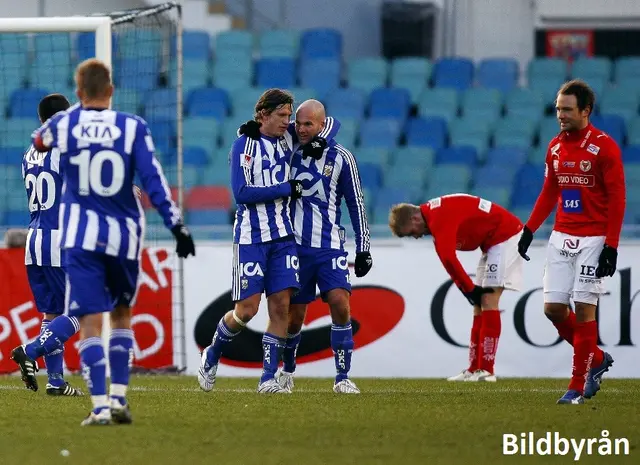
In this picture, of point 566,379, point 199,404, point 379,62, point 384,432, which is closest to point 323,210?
point 199,404

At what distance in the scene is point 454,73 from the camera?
58.5 ft

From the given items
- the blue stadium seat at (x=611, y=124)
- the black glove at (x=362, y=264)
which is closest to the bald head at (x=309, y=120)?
the black glove at (x=362, y=264)

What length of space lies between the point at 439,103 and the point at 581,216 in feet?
32.1

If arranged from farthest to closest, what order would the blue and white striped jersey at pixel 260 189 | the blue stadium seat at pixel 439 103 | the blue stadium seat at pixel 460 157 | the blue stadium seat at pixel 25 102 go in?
the blue stadium seat at pixel 439 103, the blue stadium seat at pixel 25 102, the blue stadium seat at pixel 460 157, the blue and white striped jersey at pixel 260 189

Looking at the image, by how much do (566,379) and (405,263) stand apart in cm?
182

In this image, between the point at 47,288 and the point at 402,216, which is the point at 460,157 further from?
the point at 47,288

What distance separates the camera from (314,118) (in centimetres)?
832

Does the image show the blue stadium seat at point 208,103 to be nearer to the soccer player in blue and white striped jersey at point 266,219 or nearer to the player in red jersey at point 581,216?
the soccer player in blue and white striped jersey at point 266,219

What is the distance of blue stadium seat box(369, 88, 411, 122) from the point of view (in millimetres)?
17234

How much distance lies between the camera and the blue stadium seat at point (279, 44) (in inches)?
712

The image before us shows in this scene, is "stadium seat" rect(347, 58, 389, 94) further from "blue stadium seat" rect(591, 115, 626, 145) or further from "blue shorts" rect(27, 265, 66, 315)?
"blue shorts" rect(27, 265, 66, 315)

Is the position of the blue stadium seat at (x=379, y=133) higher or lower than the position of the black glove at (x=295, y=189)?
lower

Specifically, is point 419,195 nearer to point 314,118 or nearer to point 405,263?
point 405,263

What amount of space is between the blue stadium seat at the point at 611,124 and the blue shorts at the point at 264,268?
376 inches
